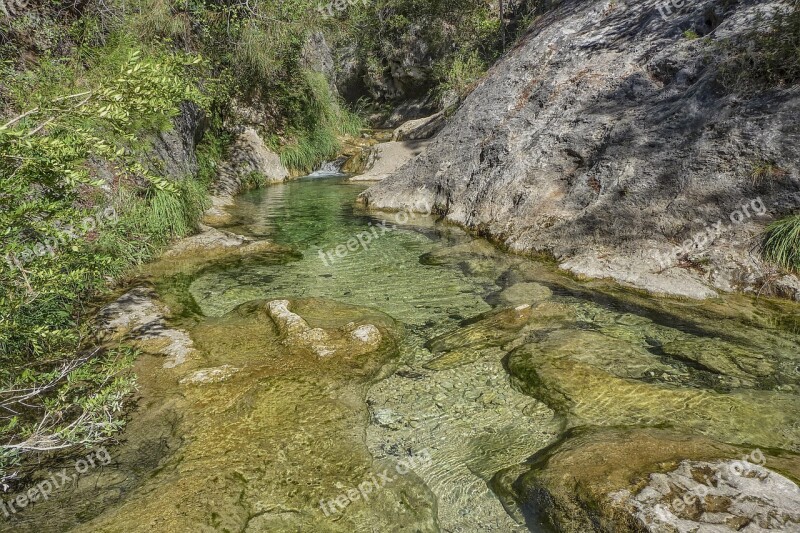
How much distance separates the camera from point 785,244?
6141 millimetres

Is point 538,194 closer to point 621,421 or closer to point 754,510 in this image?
point 621,421

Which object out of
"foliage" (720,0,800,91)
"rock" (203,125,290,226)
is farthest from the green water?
"rock" (203,125,290,226)

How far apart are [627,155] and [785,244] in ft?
9.77

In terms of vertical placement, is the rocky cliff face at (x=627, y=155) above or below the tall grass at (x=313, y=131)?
below

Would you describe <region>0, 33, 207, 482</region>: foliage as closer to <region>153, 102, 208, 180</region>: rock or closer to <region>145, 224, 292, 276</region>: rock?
<region>145, 224, 292, 276</region>: rock

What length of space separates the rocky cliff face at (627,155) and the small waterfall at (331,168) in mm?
7088

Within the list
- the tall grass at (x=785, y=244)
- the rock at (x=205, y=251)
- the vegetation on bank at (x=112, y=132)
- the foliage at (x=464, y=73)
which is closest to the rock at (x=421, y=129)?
the foliage at (x=464, y=73)

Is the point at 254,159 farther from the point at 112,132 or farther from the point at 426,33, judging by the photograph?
the point at 426,33

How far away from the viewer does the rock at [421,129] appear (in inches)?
803

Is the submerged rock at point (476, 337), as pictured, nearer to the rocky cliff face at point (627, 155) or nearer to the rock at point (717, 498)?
the rocky cliff face at point (627, 155)

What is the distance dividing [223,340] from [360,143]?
18993 millimetres

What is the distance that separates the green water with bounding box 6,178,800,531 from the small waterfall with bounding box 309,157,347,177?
12.7m

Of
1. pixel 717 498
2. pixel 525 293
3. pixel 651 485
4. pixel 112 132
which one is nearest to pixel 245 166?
pixel 112 132

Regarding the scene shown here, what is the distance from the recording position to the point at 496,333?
18.3 ft
